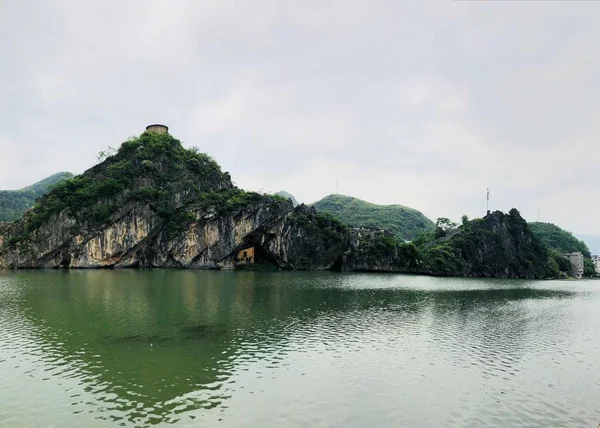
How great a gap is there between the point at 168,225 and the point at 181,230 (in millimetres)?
2611

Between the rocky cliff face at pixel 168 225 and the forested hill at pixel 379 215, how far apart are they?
66.4 meters

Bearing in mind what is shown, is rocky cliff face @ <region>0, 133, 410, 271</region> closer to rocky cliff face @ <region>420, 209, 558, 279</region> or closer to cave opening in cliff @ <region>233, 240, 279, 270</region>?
cave opening in cliff @ <region>233, 240, 279, 270</region>

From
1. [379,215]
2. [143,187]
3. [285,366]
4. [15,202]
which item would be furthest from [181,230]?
[379,215]

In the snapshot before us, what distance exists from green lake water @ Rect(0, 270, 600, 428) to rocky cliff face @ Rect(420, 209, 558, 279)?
57.8 metres

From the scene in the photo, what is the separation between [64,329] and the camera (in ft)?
68.7

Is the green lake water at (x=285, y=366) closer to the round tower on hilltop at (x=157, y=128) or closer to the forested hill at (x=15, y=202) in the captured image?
A: the round tower on hilltop at (x=157, y=128)

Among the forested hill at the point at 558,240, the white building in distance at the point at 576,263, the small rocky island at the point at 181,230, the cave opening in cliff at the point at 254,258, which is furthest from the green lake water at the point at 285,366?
the forested hill at the point at 558,240

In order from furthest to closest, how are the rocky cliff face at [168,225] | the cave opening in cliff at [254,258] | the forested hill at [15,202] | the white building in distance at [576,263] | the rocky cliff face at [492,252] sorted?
the white building in distance at [576,263] < the forested hill at [15,202] < the rocky cliff face at [492,252] < the cave opening in cliff at [254,258] < the rocky cliff face at [168,225]

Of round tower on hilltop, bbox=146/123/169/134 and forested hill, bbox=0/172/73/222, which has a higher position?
round tower on hilltop, bbox=146/123/169/134

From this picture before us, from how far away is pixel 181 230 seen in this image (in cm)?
7488

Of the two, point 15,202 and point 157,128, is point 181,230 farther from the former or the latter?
point 15,202

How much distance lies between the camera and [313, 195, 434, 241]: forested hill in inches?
6058

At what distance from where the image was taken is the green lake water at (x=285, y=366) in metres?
12.1

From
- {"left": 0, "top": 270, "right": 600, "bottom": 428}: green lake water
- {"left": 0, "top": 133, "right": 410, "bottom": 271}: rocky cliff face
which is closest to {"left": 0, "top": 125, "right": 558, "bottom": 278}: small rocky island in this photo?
{"left": 0, "top": 133, "right": 410, "bottom": 271}: rocky cliff face
